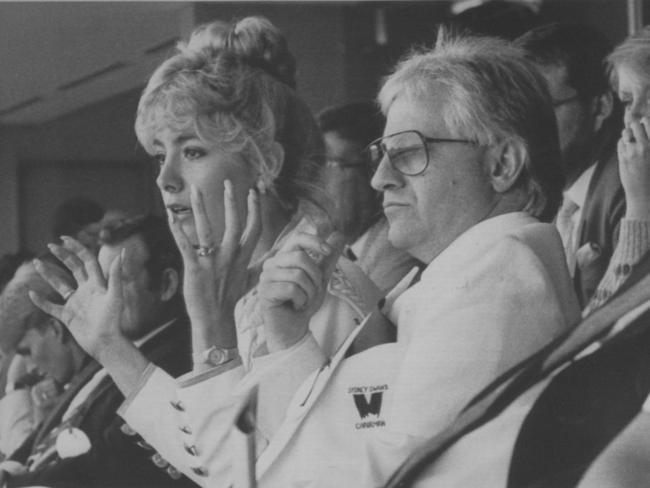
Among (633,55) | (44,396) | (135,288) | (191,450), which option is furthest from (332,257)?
(44,396)

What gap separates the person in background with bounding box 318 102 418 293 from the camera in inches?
67.4

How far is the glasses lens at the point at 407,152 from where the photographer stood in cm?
135

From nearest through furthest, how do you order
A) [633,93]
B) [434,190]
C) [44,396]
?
1. [434,190]
2. [633,93]
3. [44,396]

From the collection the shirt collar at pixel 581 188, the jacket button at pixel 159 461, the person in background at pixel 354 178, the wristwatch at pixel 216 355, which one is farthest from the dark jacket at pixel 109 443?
the shirt collar at pixel 581 188

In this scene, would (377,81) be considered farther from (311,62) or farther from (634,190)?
(634,190)

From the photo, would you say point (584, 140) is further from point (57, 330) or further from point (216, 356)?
point (57, 330)

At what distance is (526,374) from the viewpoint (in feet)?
3.53

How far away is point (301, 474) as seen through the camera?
4.39 ft

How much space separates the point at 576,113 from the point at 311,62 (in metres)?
0.32

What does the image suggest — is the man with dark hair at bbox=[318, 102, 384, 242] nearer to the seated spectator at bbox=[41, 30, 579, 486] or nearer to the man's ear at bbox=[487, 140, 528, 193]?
the seated spectator at bbox=[41, 30, 579, 486]

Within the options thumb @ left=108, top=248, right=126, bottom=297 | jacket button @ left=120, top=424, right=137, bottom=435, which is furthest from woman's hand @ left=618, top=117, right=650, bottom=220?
jacket button @ left=120, top=424, right=137, bottom=435

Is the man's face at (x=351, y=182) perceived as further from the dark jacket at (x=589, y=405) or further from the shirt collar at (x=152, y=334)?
the dark jacket at (x=589, y=405)

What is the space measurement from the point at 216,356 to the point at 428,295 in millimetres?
303

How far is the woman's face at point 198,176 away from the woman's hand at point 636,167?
414 millimetres
